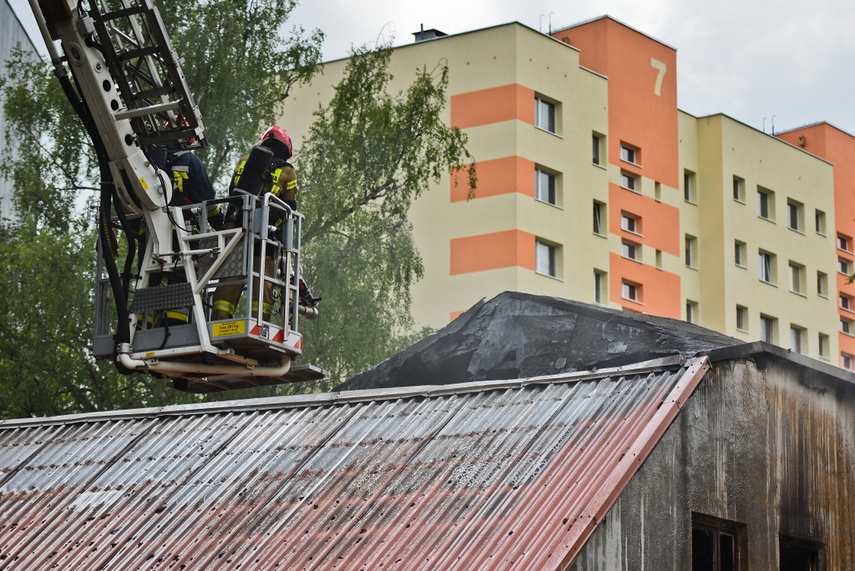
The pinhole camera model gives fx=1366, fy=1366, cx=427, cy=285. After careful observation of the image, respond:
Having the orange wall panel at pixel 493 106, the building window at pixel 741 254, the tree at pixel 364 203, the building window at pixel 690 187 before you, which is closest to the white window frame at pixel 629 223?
the building window at pixel 690 187

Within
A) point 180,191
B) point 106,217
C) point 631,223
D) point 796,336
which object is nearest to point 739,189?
point 631,223

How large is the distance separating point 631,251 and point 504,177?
28.6 ft

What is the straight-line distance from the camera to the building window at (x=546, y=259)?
43812mm

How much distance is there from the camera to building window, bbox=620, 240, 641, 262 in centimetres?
4897

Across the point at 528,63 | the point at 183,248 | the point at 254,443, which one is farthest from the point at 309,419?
the point at 528,63

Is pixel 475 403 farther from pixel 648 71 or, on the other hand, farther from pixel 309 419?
pixel 648 71

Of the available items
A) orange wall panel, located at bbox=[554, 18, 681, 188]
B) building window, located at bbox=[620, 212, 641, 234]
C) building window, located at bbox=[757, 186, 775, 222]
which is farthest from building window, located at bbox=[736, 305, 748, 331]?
building window, located at bbox=[620, 212, 641, 234]

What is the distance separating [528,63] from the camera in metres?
43.4

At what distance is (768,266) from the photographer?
185 feet

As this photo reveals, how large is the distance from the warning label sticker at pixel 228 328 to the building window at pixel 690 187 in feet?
139

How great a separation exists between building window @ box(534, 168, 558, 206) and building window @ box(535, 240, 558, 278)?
4.70 feet

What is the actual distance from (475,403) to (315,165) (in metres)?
19.8

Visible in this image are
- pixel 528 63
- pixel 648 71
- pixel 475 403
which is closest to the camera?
pixel 475 403

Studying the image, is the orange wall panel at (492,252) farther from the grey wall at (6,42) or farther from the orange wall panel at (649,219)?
the grey wall at (6,42)
